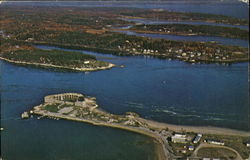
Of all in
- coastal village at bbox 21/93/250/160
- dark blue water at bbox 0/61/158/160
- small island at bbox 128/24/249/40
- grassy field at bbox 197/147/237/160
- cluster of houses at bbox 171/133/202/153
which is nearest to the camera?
grassy field at bbox 197/147/237/160

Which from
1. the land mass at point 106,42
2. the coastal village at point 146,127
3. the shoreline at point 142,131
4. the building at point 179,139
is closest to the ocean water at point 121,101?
the shoreline at point 142,131

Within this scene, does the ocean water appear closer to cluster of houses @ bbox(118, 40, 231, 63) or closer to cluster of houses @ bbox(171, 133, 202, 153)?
cluster of houses @ bbox(171, 133, 202, 153)

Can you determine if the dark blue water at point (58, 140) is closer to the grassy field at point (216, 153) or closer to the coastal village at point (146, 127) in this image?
the coastal village at point (146, 127)

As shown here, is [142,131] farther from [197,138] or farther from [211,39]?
[211,39]

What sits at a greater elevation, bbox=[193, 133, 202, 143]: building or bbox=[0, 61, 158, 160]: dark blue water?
bbox=[193, 133, 202, 143]: building

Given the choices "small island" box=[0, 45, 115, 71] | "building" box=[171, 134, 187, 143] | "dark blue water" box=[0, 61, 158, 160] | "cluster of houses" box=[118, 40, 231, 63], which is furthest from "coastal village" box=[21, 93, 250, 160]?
"cluster of houses" box=[118, 40, 231, 63]
